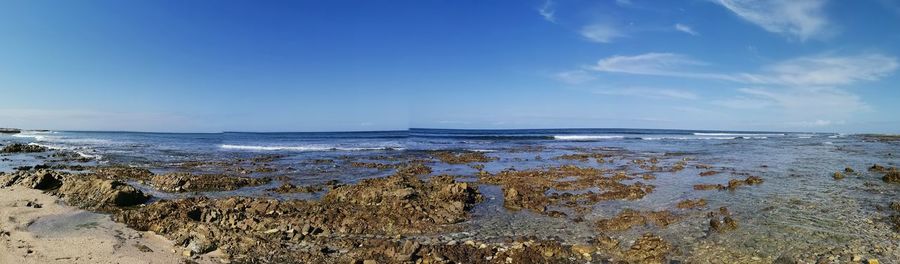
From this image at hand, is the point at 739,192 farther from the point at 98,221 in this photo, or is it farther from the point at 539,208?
the point at 98,221

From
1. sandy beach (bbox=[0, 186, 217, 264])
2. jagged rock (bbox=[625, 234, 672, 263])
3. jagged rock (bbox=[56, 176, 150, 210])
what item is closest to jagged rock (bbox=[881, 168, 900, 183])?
jagged rock (bbox=[625, 234, 672, 263])

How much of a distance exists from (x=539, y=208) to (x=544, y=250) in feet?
11.3

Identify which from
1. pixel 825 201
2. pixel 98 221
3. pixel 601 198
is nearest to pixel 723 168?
pixel 825 201

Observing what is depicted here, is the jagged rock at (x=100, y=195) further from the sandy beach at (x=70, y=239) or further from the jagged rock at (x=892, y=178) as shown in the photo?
the jagged rock at (x=892, y=178)

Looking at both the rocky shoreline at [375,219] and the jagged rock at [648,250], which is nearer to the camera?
the jagged rock at [648,250]

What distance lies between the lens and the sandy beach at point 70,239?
682 cm

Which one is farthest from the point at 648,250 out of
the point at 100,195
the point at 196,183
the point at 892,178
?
the point at 892,178

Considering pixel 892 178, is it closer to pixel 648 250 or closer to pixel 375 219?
pixel 648 250

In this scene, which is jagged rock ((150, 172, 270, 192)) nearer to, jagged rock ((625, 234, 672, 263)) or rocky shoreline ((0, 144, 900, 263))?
rocky shoreline ((0, 144, 900, 263))

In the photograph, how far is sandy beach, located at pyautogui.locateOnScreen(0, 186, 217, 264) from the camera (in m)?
6.82

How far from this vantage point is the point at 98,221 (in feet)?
30.0

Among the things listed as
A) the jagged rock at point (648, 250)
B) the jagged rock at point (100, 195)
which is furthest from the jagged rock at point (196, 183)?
the jagged rock at point (648, 250)

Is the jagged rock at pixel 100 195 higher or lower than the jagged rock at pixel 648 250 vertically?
higher

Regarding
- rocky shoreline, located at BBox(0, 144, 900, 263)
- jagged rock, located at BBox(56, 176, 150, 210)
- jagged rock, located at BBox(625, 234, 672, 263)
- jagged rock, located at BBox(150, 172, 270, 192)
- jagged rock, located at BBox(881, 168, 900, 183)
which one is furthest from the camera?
jagged rock, located at BBox(881, 168, 900, 183)
